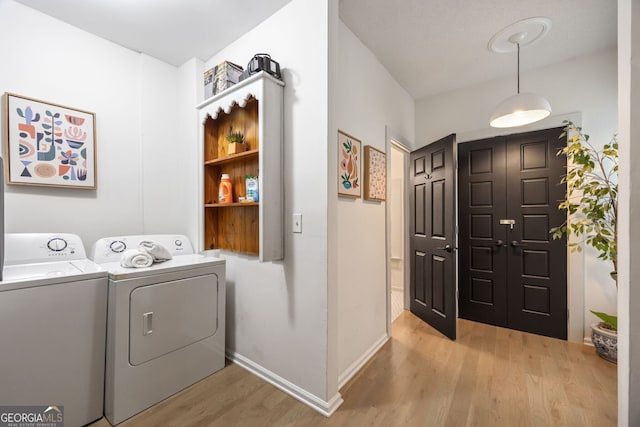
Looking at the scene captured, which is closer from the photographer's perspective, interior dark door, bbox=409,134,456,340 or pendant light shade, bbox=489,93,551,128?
pendant light shade, bbox=489,93,551,128

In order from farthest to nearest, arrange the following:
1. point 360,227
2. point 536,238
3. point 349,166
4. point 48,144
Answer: point 536,238 → point 360,227 → point 349,166 → point 48,144

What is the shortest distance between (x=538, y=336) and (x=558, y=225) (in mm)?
1120

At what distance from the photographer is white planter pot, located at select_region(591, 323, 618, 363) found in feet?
6.76

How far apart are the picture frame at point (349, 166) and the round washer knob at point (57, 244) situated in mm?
1913

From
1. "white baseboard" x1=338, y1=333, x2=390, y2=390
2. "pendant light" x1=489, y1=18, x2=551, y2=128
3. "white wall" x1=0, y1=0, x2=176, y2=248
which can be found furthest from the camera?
"pendant light" x1=489, y1=18, x2=551, y2=128

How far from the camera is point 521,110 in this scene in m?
1.97

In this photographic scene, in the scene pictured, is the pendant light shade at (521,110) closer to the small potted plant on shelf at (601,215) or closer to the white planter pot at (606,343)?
the small potted plant on shelf at (601,215)

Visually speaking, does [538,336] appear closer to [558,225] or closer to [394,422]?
[558,225]

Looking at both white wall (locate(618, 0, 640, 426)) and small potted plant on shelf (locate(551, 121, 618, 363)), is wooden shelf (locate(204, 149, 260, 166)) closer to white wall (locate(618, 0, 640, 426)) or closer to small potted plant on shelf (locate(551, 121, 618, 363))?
white wall (locate(618, 0, 640, 426))

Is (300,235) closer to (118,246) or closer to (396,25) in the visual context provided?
(118,246)

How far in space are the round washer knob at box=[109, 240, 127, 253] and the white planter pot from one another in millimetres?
3848

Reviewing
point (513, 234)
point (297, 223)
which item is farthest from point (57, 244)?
point (513, 234)

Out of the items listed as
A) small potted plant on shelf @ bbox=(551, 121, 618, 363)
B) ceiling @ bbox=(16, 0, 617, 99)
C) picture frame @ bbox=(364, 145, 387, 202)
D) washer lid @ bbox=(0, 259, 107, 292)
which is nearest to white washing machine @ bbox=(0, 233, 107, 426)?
washer lid @ bbox=(0, 259, 107, 292)

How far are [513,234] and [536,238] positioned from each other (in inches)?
7.4
